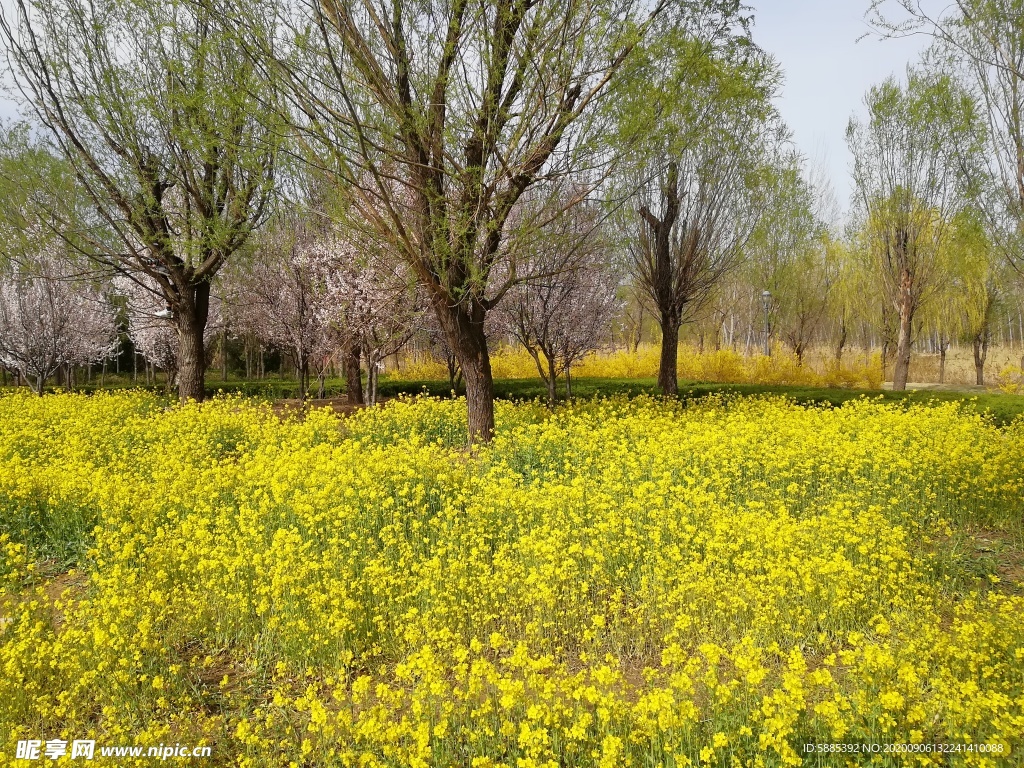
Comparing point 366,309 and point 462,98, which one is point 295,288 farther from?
point 462,98

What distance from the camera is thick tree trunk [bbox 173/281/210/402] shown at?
1302 cm

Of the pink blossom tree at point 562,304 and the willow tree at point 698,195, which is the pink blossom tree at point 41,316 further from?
the willow tree at point 698,195

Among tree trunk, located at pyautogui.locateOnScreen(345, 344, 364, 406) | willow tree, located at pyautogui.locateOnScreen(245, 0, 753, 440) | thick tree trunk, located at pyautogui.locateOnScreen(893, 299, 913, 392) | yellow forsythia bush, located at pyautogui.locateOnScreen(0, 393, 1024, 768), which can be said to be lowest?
yellow forsythia bush, located at pyautogui.locateOnScreen(0, 393, 1024, 768)

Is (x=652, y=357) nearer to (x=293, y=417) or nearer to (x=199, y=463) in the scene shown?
(x=293, y=417)

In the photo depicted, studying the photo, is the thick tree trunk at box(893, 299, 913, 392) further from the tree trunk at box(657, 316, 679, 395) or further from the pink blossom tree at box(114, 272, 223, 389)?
the pink blossom tree at box(114, 272, 223, 389)

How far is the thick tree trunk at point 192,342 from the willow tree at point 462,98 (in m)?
6.75

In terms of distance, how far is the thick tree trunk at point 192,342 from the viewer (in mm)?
13016

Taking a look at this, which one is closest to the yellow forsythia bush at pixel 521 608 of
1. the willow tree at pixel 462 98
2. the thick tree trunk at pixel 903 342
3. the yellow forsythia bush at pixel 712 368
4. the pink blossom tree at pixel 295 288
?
the willow tree at pixel 462 98

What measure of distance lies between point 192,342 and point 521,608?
447 inches

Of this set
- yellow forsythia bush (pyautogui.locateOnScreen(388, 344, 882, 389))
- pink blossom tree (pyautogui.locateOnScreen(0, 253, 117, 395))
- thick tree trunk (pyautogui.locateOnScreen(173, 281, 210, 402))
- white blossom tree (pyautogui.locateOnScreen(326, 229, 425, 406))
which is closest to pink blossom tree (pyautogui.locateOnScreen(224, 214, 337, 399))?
white blossom tree (pyautogui.locateOnScreen(326, 229, 425, 406))

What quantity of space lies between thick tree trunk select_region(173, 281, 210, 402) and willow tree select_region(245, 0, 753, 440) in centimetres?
675

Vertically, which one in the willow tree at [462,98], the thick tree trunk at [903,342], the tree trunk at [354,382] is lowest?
the tree trunk at [354,382]

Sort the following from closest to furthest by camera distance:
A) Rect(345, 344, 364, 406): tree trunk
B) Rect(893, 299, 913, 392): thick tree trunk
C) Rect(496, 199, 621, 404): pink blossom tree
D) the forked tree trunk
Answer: the forked tree trunk < Rect(496, 199, 621, 404): pink blossom tree < Rect(345, 344, 364, 406): tree trunk < Rect(893, 299, 913, 392): thick tree trunk

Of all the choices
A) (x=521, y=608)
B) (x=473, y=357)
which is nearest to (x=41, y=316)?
(x=473, y=357)
